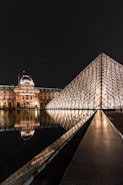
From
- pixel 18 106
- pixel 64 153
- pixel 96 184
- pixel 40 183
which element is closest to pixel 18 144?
pixel 64 153

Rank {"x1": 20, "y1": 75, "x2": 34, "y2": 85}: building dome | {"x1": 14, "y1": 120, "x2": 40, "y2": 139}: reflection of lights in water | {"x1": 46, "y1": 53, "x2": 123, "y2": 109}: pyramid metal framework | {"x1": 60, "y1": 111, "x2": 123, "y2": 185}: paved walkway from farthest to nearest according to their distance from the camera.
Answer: {"x1": 20, "y1": 75, "x2": 34, "y2": 85}: building dome, {"x1": 46, "y1": 53, "x2": 123, "y2": 109}: pyramid metal framework, {"x1": 14, "y1": 120, "x2": 40, "y2": 139}: reflection of lights in water, {"x1": 60, "y1": 111, "x2": 123, "y2": 185}: paved walkway

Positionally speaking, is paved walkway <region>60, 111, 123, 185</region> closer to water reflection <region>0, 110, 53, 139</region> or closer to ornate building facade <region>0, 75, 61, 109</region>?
water reflection <region>0, 110, 53, 139</region>

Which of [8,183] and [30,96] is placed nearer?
[8,183]

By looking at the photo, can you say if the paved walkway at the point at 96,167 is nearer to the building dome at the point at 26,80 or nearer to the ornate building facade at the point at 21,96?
the ornate building facade at the point at 21,96

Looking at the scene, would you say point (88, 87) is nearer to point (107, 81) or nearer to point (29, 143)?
point (107, 81)

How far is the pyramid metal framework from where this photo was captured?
134 ft

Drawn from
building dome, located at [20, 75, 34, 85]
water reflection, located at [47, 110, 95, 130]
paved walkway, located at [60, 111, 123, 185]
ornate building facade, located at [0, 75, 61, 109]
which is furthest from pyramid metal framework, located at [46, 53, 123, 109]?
building dome, located at [20, 75, 34, 85]

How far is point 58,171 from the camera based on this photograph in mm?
4215

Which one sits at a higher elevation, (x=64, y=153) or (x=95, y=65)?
(x=95, y=65)

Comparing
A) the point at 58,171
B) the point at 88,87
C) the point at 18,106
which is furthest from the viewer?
the point at 18,106

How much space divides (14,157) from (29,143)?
2.54 meters

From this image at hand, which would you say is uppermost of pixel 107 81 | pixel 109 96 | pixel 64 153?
pixel 107 81

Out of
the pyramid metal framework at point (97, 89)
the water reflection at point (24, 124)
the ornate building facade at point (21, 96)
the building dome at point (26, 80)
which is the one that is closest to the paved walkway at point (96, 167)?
the water reflection at point (24, 124)

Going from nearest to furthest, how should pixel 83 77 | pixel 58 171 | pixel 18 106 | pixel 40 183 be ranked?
pixel 40 183 < pixel 58 171 < pixel 83 77 < pixel 18 106
